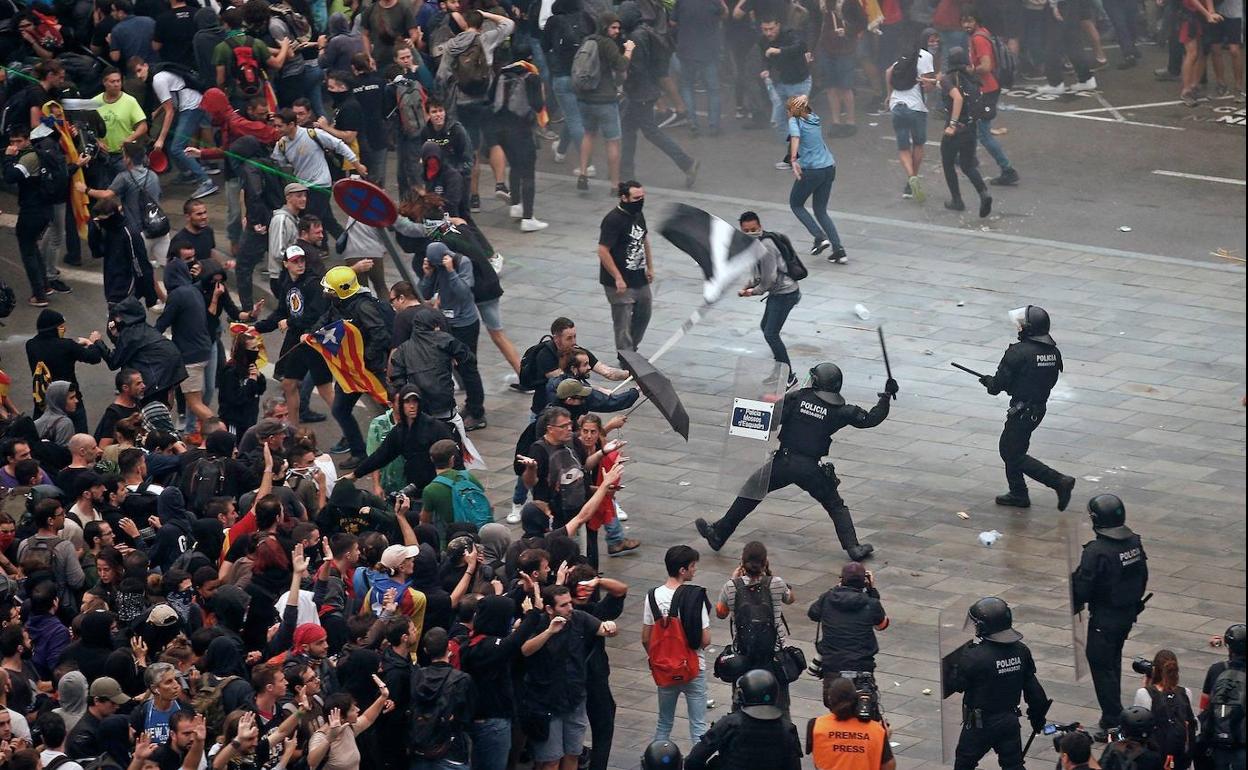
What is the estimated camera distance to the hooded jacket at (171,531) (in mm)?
10891

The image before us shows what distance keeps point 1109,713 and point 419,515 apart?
12.9 ft

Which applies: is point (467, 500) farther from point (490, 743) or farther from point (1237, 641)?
point (1237, 641)

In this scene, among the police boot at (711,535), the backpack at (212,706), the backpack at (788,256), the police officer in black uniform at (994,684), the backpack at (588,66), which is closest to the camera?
the backpack at (212,706)

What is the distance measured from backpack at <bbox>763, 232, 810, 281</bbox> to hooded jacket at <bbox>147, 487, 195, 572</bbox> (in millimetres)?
5466

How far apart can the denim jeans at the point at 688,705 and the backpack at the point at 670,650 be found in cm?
10

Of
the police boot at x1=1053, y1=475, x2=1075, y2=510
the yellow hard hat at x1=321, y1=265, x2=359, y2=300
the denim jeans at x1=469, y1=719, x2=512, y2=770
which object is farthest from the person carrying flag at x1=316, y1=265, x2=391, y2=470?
the denim jeans at x1=469, y1=719, x2=512, y2=770

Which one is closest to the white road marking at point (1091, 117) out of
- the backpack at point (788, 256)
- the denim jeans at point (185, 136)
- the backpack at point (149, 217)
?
the backpack at point (788, 256)

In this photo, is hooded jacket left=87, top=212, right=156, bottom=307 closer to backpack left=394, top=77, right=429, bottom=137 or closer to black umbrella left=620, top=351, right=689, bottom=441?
backpack left=394, top=77, right=429, bottom=137

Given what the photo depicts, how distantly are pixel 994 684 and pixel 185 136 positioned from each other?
34.9 feet

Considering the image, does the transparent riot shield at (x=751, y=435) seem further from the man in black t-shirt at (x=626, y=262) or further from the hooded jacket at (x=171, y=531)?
the hooded jacket at (x=171, y=531)

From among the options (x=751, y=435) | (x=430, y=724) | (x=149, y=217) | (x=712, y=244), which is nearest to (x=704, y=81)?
(x=712, y=244)

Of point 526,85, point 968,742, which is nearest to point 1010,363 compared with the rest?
point 968,742

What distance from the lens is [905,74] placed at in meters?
19.9

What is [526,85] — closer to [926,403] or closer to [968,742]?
[926,403]
